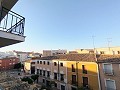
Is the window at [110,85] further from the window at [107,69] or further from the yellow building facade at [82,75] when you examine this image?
the yellow building facade at [82,75]

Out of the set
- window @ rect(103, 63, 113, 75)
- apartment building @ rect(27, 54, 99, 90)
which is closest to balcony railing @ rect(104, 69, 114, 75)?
window @ rect(103, 63, 113, 75)

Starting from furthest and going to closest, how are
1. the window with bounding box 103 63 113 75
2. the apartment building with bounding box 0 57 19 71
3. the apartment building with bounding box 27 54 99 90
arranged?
the apartment building with bounding box 0 57 19 71 → the apartment building with bounding box 27 54 99 90 → the window with bounding box 103 63 113 75

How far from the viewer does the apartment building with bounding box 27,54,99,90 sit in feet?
70.6

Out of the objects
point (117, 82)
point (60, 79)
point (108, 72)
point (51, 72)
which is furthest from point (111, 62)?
point (51, 72)

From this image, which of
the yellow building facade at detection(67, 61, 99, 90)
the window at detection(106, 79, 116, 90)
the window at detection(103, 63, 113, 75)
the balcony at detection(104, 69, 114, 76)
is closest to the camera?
the window at detection(106, 79, 116, 90)

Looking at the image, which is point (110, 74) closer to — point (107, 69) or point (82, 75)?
point (107, 69)

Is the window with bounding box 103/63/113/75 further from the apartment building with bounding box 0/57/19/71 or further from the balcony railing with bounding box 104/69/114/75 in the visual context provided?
the apartment building with bounding box 0/57/19/71

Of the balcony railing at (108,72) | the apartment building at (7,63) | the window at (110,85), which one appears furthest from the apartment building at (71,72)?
the apartment building at (7,63)

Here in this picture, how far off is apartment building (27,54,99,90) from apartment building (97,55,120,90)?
1146 millimetres

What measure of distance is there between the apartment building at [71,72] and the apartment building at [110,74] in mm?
1146

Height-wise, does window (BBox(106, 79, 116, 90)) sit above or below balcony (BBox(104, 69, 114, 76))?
below

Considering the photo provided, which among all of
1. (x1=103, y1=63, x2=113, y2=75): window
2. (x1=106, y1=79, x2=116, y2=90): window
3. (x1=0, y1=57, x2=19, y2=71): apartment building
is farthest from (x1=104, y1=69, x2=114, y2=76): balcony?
(x1=0, y1=57, x2=19, y2=71): apartment building

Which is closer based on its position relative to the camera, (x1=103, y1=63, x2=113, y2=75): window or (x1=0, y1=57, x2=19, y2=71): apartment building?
(x1=103, y1=63, x2=113, y2=75): window

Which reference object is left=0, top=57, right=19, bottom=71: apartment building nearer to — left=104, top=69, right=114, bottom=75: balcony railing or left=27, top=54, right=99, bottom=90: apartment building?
left=27, top=54, right=99, bottom=90: apartment building
